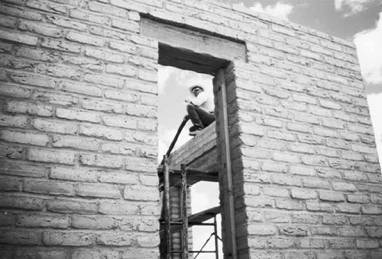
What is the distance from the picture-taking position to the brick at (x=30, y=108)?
Answer: 2410 millimetres

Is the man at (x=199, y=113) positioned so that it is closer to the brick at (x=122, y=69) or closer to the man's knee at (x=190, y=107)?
the man's knee at (x=190, y=107)

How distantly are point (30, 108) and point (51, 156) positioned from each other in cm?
35

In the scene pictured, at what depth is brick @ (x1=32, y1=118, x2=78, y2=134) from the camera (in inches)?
96.5

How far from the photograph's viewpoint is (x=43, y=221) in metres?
2.27

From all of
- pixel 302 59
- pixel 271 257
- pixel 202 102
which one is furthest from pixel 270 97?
pixel 202 102

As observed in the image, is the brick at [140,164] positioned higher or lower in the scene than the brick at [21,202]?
higher

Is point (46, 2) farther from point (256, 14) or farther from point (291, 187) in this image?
point (291, 187)

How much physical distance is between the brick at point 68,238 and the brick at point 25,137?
1.90 ft

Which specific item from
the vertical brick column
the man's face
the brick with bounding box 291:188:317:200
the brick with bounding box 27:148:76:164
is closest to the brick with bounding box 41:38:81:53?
the vertical brick column

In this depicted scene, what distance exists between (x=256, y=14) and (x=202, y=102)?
5.03m

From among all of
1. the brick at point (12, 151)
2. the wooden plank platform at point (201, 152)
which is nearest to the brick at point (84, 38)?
the brick at point (12, 151)

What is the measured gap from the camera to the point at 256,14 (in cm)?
361

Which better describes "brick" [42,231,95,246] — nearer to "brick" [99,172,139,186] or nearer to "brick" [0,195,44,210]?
"brick" [0,195,44,210]

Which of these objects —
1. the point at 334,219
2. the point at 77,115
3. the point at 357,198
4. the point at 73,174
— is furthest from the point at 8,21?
the point at 357,198
